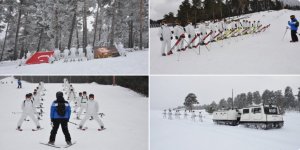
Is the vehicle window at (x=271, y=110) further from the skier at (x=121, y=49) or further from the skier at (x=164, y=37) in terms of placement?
the skier at (x=121, y=49)

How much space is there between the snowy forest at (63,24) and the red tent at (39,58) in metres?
0.13

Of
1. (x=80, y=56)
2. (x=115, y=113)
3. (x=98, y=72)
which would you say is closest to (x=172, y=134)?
(x=115, y=113)

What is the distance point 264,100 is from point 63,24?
3917 millimetres

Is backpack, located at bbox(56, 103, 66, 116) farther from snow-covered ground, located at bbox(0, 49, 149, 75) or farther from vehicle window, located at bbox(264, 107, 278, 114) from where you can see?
vehicle window, located at bbox(264, 107, 278, 114)

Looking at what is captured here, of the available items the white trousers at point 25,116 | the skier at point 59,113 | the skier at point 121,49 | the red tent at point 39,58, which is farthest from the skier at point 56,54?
the skier at point 59,113

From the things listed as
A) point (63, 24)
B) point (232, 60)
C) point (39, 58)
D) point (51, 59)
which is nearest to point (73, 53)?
point (51, 59)

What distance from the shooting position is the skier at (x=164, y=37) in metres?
5.30

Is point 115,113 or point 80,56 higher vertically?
point 80,56

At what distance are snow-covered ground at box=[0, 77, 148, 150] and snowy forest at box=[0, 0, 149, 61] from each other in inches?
29.6

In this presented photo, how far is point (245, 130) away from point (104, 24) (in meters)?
3.40

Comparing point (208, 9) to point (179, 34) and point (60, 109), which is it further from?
point (60, 109)

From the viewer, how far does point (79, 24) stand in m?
6.98

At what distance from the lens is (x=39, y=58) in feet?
18.5

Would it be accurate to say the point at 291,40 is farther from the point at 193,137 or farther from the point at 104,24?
the point at 104,24
